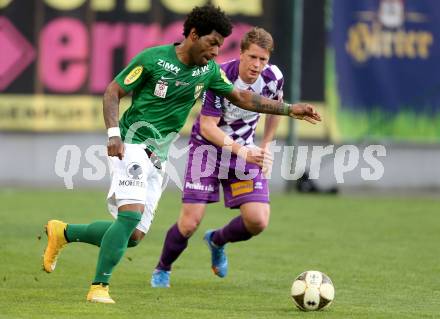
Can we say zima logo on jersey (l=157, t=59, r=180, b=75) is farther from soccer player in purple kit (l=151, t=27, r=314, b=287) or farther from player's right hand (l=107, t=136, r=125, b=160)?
soccer player in purple kit (l=151, t=27, r=314, b=287)

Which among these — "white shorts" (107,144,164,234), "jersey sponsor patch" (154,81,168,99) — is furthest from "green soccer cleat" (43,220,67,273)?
"jersey sponsor patch" (154,81,168,99)

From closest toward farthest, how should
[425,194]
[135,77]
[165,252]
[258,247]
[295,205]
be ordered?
1. [135,77]
2. [165,252]
3. [258,247]
4. [295,205]
5. [425,194]

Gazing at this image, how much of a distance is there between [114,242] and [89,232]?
0.64 metres

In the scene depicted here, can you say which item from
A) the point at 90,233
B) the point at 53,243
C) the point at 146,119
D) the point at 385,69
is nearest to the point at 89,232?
the point at 90,233

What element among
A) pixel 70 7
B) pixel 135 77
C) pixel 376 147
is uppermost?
pixel 70 7

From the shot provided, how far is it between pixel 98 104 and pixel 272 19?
3.84 m

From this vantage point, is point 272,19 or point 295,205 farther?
point 272,19

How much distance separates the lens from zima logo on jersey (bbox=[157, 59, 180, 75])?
870cm

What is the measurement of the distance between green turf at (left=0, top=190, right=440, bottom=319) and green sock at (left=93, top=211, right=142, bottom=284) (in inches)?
10.4

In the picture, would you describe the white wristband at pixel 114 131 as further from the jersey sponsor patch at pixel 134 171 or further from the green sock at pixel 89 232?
the green sock at pixel 89 232

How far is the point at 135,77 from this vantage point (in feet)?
28.2

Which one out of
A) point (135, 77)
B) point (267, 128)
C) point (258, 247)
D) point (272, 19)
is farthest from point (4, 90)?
point (135, 77)

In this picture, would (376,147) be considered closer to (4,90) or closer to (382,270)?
(4,90)

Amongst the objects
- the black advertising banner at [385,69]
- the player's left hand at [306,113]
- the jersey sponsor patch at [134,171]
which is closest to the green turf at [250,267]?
the jersey sponsor patch at [134,171]
